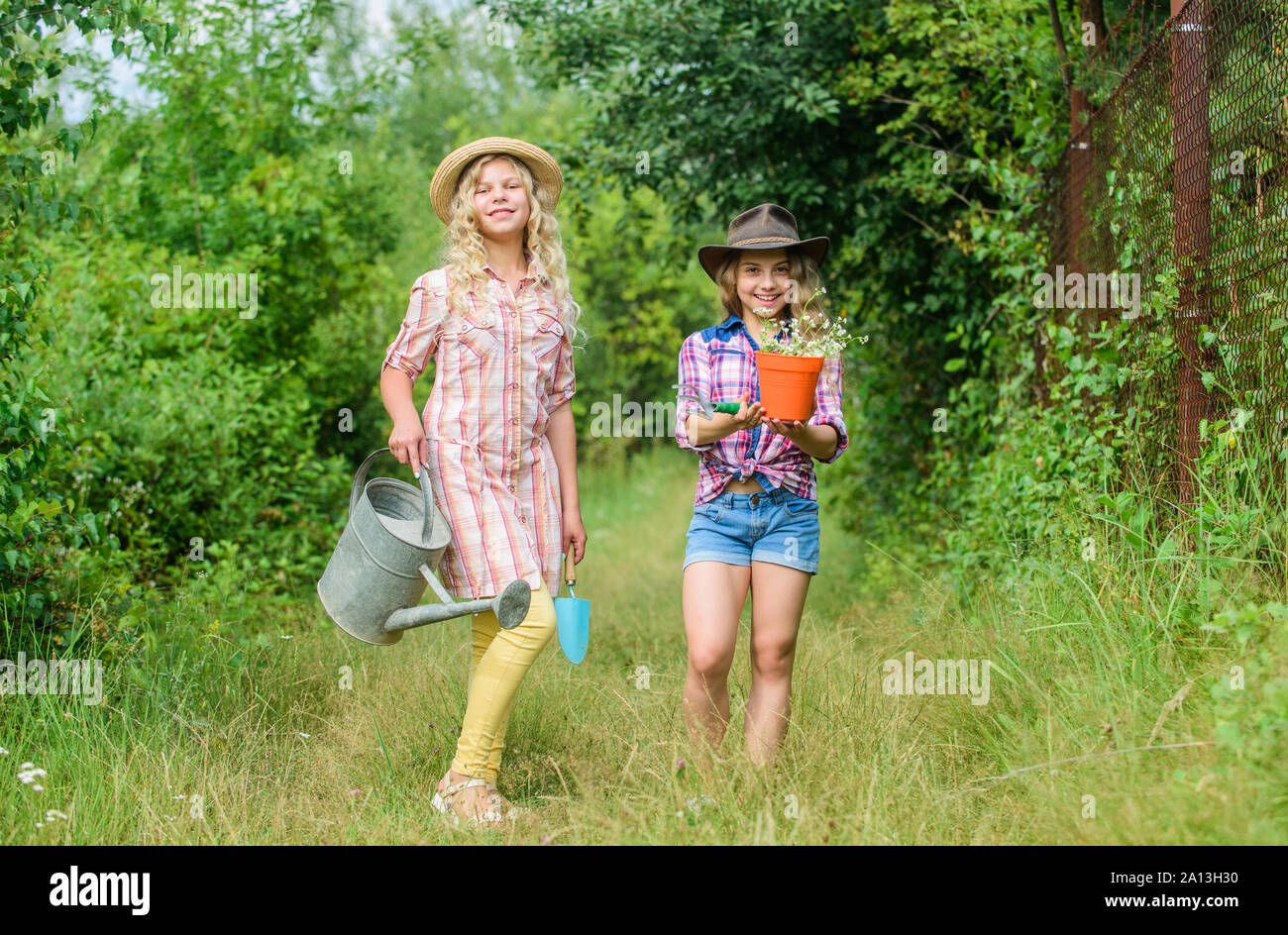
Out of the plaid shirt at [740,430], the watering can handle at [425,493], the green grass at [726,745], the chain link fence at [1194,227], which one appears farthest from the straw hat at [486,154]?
the chain link fence at [1194,227]

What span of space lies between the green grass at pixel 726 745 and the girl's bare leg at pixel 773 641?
7 centimetres

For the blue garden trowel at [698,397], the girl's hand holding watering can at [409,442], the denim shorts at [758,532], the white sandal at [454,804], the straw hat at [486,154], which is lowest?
the white sandal at [454,804]

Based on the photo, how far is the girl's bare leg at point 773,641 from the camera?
3.11 m

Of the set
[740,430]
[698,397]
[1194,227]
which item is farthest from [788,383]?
[1194,227]

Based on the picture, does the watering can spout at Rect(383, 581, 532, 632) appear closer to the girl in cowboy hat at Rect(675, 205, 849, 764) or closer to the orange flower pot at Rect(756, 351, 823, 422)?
the girl in cowboy hat at Rect(675, 205, 849, 764)

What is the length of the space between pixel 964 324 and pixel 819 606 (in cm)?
155

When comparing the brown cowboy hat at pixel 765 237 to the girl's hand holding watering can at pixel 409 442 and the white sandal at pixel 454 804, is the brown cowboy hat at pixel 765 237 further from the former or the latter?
the white sandal at pixel 454 804

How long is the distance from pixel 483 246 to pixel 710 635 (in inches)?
47.7

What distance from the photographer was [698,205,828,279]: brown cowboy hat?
322 centimetres

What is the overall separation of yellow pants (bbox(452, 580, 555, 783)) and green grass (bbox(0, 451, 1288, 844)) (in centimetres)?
17

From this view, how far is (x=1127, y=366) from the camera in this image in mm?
3648
